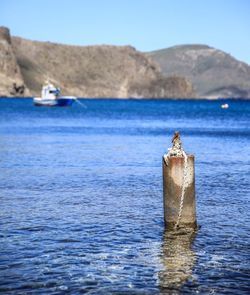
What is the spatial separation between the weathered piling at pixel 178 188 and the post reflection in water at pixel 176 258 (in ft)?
1.19

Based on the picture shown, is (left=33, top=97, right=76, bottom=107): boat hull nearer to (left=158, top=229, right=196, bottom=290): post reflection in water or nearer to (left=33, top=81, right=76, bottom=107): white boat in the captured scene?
(left=33, top=81, right=76, bottom=107): white boat

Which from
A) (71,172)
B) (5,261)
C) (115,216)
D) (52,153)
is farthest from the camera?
(52,153)

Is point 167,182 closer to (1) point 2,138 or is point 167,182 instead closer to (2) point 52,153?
(2) point 52,153

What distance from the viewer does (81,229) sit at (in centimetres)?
1811

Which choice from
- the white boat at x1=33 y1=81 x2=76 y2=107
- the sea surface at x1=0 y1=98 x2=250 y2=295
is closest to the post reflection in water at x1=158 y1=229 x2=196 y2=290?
the sea surface at x1=0 y1=98 x2=250 y2=295

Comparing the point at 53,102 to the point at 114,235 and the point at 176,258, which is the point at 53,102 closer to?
the point at 114,235

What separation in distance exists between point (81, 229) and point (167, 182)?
2.58m

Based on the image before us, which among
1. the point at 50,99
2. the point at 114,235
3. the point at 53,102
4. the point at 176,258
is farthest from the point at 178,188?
the point at 50,99

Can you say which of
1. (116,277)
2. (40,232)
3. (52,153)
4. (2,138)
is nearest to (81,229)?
(40,232)

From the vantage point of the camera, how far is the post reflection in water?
1352 centimetres

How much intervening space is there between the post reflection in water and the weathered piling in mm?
362

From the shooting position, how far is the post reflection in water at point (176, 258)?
44.4 feet

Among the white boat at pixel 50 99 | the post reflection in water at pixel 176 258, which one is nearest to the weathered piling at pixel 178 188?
the post reflection in water at pixel 176 258

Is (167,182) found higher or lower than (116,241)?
higher
